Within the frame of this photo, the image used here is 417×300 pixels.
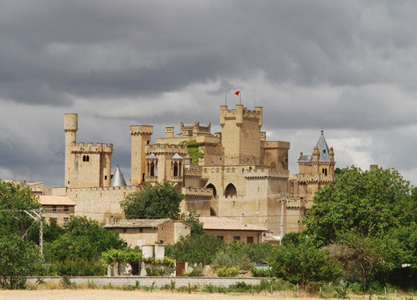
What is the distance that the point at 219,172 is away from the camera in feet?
339

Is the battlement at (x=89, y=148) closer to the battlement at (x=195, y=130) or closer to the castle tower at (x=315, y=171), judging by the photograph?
the battlement at (x=195, y=130)

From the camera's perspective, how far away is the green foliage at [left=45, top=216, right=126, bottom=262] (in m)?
71.2

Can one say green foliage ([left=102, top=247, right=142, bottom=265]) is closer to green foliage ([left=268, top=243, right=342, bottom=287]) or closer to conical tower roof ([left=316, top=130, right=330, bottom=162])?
green foliage ([left=268, top=243, right=342, bottom=287])

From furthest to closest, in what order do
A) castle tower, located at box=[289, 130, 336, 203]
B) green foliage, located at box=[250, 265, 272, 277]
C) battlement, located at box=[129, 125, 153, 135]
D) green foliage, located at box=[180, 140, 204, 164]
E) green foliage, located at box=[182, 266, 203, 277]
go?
green foliage, located at box=[180, 140, 204, 164], castle tower, located at box=[289, 130, 336, 203], battlement, located at box=[129, 125, 153, 135], green foliage, located at box=[182, 266, 203, 277], green foliage, located at box=[250, 265, 272, 277]

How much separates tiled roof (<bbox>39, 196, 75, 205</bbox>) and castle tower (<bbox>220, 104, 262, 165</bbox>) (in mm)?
17034

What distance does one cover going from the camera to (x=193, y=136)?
110250 millimetres

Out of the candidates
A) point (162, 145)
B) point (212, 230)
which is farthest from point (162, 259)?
point (162, 145)

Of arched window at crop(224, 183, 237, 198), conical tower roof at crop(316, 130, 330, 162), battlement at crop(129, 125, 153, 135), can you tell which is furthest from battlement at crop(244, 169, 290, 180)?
battlement at crop(129, 125, 153, 135)

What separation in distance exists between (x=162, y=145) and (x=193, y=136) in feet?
33.1

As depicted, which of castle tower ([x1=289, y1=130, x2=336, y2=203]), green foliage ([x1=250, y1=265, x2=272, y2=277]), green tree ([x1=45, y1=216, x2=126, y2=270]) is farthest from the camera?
castle tower ([x1=289, y1=130, x2=336, y2=203])

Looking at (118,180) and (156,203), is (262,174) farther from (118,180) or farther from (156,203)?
(118,180)

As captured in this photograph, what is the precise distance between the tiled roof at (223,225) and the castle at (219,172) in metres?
3.04

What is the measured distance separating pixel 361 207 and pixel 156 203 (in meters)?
30.1

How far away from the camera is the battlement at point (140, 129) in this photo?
4149 inches
